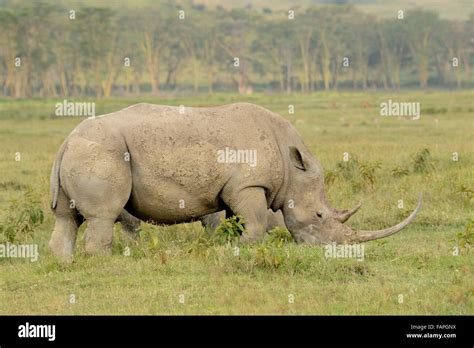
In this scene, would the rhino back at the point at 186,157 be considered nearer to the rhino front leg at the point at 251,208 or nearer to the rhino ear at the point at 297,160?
the rhino front leg at the point at 251,208

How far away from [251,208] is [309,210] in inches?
28.6

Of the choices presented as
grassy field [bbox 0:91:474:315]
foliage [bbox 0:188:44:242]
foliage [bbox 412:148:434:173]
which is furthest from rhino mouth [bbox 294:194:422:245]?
foliage [bbox 412:148:434:173]

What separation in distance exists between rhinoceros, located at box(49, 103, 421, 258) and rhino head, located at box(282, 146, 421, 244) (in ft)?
0.04

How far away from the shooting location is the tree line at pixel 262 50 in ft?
225

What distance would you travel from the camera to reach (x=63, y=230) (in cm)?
984

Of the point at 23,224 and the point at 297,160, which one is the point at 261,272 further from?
the point at 23,224

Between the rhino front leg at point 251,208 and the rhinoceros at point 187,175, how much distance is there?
0.04 feet

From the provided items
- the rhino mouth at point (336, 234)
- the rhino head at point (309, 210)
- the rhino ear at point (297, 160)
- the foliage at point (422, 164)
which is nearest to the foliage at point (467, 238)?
the rhino mouth at point (336, 234)

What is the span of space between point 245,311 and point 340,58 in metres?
71.5

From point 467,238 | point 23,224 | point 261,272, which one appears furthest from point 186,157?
point 467,238

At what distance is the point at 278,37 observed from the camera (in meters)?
79.6

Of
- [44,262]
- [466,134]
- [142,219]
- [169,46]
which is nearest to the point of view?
[44,262]
